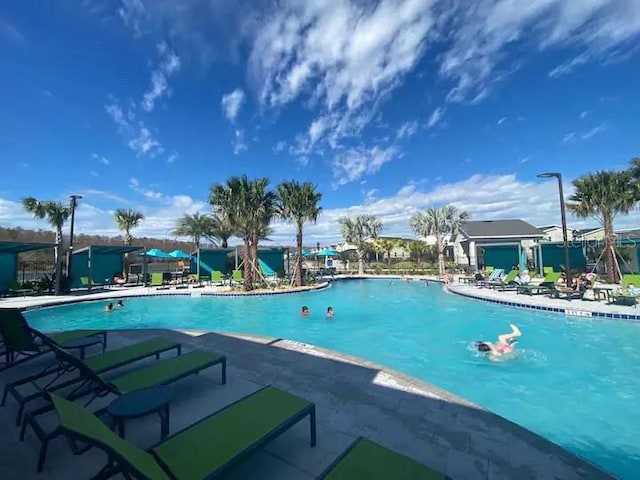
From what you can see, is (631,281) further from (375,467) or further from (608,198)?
(375,467)

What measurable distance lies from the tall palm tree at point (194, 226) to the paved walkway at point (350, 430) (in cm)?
2825

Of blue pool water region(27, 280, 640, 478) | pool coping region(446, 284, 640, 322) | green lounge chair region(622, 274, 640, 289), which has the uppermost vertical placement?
green lounge chair region(622, 274, 640, 289)

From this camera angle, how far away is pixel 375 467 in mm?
2131

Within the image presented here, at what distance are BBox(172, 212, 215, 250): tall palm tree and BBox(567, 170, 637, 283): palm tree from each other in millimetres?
30251

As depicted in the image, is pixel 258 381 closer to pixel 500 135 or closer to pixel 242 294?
pixel 242 294

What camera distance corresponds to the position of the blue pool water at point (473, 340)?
15.5ft

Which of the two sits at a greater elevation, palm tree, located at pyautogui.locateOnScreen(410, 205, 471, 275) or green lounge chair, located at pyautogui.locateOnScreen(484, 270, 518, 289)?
palm tree, located at pyautogui.locateOnScreen(410, 205, 471, 275)

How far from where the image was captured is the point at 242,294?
57.8 feet

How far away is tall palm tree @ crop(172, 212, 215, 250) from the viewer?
32.2 m

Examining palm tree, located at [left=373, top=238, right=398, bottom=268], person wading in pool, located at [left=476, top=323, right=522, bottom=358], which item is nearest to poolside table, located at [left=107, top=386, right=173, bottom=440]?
person wading in pool, located at [left=476, top=323, right=522, bottom=358]

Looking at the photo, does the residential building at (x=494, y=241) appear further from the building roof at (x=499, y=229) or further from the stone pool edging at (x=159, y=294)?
the stone pool edging at (x=159, y=294)

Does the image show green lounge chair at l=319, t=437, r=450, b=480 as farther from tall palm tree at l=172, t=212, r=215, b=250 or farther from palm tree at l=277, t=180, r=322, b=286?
tall palm tree at l=172, t=212, r=215, b=250

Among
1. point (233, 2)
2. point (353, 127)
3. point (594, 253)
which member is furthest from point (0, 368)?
point (594, 253)

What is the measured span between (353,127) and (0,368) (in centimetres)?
1798
